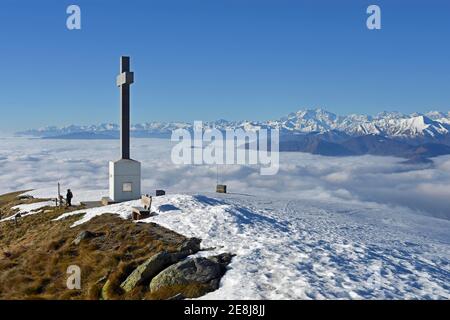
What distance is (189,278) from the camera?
43.3 feet

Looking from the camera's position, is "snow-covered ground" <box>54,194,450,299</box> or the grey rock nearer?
"snow-covered ground" <box>54,194,450,299</box>

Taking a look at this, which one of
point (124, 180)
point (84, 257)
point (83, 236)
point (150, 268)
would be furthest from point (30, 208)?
point (150, 268)

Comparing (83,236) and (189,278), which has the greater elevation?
(189,278)

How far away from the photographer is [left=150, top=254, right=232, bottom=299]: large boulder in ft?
41.2

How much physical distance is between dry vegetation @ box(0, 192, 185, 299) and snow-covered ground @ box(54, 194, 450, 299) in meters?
1.49

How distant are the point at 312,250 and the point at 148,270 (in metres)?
6.26

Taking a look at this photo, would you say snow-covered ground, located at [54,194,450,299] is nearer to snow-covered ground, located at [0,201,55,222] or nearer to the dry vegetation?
the dry vegetation

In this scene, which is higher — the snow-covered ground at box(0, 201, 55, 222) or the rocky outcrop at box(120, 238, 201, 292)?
the rocky outcrop at box(120, 238, 201, 292)

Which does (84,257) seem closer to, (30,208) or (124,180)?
(124,180)

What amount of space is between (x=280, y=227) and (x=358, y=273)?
276 inches

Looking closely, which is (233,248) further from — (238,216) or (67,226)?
(67,226)

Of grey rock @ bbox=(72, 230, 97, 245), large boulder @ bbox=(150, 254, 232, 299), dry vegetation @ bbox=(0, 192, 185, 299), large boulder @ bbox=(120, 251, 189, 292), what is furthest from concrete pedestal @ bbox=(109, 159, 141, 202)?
large boulder @ bbox=(150, 254, 232, 299)
